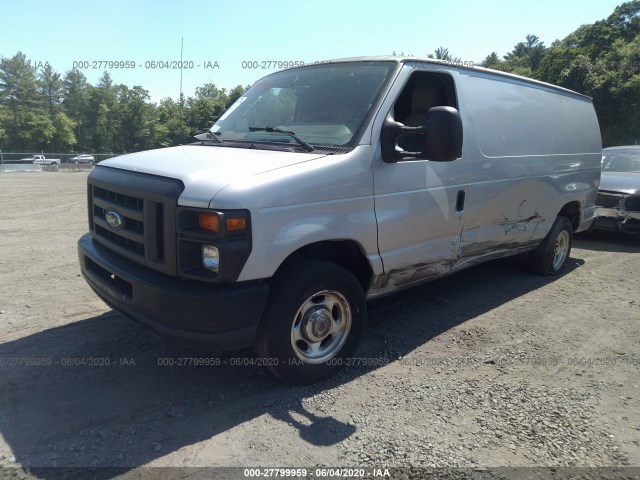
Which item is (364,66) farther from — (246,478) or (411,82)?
(246,478)

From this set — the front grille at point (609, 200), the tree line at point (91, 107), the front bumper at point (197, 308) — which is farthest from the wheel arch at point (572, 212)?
the tree line at point (91, 107)

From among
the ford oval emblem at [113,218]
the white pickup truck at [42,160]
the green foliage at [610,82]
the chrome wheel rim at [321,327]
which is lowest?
the white pickup truck at [42,160]

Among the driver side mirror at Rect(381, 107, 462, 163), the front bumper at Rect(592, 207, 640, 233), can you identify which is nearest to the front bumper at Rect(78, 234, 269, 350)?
the driver side mirror at Rect(381, 107, 462, 163)

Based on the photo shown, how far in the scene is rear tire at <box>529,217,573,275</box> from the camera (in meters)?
5.96

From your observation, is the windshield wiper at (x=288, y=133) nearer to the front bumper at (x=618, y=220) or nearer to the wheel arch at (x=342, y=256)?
the wheel arch at (x=342, y=256)

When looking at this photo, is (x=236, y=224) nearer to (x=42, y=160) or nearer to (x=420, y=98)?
(x=420, y=98)

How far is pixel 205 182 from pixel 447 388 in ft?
7.45

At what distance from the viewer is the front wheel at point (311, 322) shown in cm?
304

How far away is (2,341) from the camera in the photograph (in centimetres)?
397

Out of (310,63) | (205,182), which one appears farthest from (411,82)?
(205,182)

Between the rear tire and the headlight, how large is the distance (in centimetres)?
474

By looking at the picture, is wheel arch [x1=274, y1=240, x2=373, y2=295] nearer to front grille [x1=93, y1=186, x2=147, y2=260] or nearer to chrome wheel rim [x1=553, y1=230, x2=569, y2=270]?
front grille [x1=93, y1=186, x2=147, y2=260]

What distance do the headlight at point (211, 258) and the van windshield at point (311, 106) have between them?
1184 millimetres

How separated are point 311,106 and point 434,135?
113 centimetres
